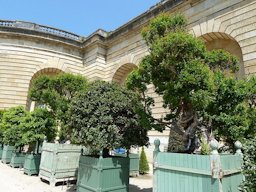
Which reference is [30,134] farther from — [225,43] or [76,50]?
[76,50]

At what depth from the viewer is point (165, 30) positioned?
6.42m

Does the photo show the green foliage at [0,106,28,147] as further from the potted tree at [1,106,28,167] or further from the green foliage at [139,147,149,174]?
the green foliage at [139,147,149,174]

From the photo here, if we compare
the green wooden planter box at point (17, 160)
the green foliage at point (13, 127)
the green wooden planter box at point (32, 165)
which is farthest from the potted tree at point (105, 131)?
the green wooden planter box at point (17, 160)

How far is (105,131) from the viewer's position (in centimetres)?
704

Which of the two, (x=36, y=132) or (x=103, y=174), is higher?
(x=36, y=132)

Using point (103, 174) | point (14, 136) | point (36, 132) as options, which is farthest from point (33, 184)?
point (14, 136)

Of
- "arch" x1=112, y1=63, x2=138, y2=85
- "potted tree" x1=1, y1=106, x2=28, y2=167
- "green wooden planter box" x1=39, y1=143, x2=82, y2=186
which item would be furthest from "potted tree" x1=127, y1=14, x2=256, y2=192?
"arch" x1=112, y1=63, x2=138, y2=85

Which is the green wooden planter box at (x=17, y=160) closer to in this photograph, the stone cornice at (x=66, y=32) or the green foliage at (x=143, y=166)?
the green foliage at (x=143, y=166)

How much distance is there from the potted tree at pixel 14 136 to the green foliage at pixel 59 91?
1.82 metres

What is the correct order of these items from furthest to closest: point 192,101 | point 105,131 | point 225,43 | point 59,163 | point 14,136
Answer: point 225,43
point 14,136
point 59,163
point 105,131
point 192,101

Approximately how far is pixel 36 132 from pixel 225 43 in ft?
35.3

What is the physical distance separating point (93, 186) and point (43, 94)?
20.5 feet

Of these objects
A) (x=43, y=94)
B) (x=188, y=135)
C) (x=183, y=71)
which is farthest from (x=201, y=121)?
(x=43, y=94)

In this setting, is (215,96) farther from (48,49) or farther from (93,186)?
(48,49)
